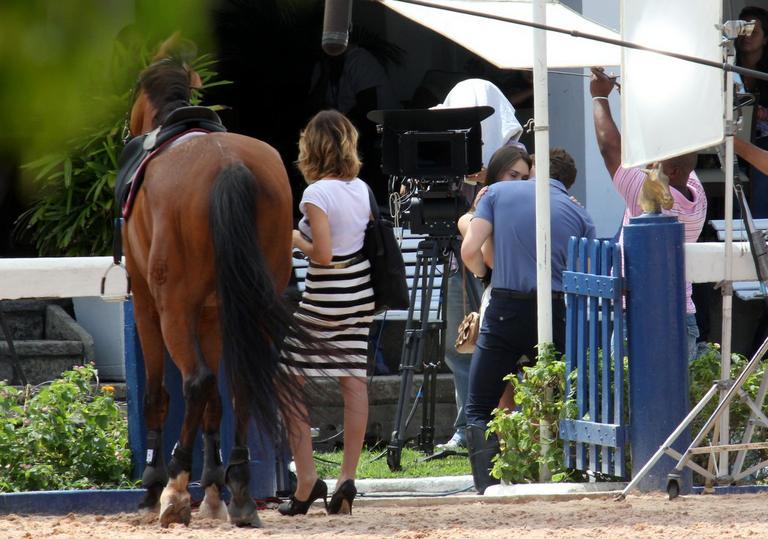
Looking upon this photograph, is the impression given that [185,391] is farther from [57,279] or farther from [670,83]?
[670,83]

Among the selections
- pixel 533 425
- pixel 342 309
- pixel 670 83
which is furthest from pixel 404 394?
pixel 670 83

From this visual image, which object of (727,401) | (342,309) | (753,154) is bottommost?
(727,401)

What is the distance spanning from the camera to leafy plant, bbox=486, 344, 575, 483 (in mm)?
4805

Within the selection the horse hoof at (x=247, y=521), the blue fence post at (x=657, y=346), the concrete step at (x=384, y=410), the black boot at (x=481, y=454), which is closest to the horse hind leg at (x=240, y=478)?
the horse hoof at (x=247, y=521)

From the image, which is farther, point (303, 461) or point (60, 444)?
point (60, 444)

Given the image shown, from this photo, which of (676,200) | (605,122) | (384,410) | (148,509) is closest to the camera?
(148,509)

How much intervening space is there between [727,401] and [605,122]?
1832mm

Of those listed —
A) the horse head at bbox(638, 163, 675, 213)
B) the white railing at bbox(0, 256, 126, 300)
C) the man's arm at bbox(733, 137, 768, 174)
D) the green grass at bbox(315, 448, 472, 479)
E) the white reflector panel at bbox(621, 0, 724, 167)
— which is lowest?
the green grass at bbox(315, 448, 472, 479)

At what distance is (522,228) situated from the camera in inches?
200

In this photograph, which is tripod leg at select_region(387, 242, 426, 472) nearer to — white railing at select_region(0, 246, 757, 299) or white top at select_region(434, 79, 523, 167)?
white top at select_region(434, 79, 523, 167)

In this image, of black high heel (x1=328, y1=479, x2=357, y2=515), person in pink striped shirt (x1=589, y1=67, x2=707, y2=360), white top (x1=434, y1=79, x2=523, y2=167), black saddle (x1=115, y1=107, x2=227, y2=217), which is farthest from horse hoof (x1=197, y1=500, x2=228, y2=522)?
white top (x1=434, y1=79, x2=523, y2=167)

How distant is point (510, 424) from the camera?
4828mm

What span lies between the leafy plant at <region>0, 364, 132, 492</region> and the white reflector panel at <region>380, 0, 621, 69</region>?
9.01 ft

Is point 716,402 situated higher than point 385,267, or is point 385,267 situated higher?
point 385,267
